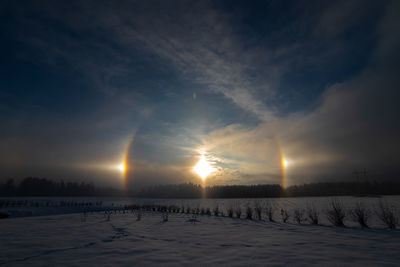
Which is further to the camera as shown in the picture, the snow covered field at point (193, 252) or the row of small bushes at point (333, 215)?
the row of small bushes at point (333, 215)

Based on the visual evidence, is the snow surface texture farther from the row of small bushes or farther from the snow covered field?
the row of small bushes

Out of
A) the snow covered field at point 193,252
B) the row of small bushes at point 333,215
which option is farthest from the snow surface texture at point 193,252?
the row of small bushes at point 333,215

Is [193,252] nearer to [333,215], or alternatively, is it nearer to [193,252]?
[193,252]

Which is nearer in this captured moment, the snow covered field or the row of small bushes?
the snow covered field

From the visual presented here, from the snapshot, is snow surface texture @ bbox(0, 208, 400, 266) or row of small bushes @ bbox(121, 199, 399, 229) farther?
row of small bushes @ bbox(121, 199, 399, 229)

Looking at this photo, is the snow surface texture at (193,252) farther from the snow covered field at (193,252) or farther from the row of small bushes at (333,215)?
the row of small bushes at (333,215)

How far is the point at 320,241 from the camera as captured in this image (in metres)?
9.94

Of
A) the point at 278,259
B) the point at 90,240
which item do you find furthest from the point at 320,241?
the point at 90,240

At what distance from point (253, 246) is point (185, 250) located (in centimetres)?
297

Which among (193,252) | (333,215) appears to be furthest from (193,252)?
(333,215)

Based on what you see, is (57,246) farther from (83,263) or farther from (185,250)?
(185,250)

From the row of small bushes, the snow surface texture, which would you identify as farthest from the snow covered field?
the row of small bushes

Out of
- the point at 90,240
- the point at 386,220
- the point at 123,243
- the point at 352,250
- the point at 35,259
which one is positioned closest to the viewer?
the point at 35,259

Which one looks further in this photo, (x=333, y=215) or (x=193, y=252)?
(x=333, y=215)
